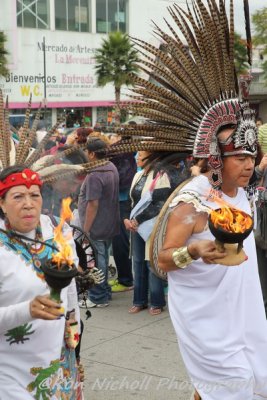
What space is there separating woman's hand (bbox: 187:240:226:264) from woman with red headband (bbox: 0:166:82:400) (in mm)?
744

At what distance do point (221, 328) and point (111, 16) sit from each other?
4650 centimetres

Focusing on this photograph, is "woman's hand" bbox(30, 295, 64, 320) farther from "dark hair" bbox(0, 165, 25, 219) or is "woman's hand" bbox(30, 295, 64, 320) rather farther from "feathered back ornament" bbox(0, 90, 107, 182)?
"feathered back ornament" bbox(0, 90, 107, 182)

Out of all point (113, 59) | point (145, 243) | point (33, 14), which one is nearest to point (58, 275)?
point (145, 243)

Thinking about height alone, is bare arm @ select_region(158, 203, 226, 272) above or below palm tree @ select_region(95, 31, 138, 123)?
below

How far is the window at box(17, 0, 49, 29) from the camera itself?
138 feet

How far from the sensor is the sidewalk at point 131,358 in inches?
205

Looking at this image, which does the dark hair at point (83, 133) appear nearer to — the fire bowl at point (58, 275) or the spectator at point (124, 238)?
the spectator at point (124, 238)

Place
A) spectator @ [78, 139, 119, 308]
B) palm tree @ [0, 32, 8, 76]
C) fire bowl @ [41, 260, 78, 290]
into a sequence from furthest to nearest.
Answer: palm tree @ [0, 32, 8, 76] → spectator @ [78, 139, 119, 308] → fire bowl @ [41, 260, 78, 290]

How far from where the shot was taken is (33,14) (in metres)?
42.9

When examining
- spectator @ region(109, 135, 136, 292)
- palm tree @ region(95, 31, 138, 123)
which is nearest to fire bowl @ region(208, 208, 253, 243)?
spectator @ region(109, 135, 136, 292)

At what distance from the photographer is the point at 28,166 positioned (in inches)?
147

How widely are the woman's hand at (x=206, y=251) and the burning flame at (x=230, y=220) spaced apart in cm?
13

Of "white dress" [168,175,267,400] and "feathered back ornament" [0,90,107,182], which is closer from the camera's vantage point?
Result: "white dress" [168,175,267,400]

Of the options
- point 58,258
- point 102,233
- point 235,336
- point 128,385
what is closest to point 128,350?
point 128,385
